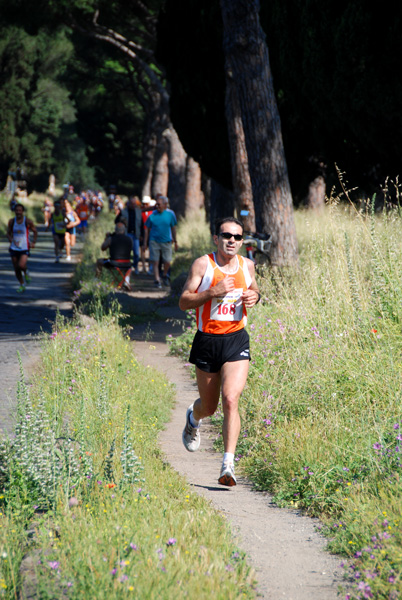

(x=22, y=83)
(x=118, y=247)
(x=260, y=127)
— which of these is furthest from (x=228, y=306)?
(x=22, y=83)

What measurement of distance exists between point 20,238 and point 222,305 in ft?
38.9

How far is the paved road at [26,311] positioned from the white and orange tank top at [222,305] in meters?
1.57

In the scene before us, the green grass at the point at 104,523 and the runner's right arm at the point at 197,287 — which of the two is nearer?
the green grass at the point at 104,523

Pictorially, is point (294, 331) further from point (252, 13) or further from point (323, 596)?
point (252, 13)

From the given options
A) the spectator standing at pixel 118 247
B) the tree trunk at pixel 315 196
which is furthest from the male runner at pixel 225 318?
the tree trunk at pixel 315 196

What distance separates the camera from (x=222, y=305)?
18.4 feet

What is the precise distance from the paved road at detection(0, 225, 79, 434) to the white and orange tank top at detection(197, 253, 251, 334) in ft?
5.15

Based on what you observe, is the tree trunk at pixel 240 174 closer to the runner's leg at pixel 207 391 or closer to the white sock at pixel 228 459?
the runner's leg at pixel 207 391

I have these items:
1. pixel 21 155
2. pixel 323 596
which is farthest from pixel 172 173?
pixel 21 155

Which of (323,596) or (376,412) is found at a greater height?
(376,412)

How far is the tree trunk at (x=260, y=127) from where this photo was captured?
1257cm

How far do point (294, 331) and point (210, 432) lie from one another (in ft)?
4.11

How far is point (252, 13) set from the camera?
1253cm

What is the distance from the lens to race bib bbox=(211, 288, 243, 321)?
5605mm
